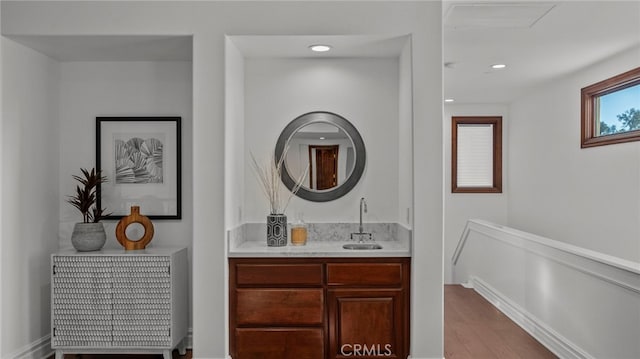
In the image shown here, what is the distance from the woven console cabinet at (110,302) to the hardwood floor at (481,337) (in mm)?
342

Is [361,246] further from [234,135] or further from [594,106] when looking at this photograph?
[594,106]

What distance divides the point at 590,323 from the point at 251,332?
2.20m

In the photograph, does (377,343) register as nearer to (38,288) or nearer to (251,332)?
(251,332)

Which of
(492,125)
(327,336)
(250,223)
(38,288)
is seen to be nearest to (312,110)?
(250,223)

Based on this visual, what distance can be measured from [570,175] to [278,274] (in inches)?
144

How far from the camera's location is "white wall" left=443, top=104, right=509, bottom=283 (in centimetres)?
730

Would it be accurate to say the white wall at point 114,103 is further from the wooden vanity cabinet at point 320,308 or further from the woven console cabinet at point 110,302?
the wooden vanity cabinet at point 320,308

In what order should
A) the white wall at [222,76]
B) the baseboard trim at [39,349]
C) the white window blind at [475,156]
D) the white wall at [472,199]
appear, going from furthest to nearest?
1. the white window blind at [475,156]
2. the white wall at [472,199]
3. the baseboard trim at [39,349]
4. the white wall at [222,76]

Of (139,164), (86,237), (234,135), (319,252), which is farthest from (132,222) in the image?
(319,252)

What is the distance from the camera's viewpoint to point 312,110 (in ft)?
13.2

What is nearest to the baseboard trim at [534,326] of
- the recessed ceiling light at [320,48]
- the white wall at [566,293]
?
the white wall at [566,293]

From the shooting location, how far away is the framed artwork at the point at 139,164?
157 inches

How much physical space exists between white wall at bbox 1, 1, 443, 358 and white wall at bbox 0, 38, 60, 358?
0.78 ft

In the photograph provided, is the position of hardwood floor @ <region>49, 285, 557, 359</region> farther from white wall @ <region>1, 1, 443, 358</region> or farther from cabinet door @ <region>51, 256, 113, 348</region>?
Answer: white wall @ <region>1, 1, 443, 358</region>
